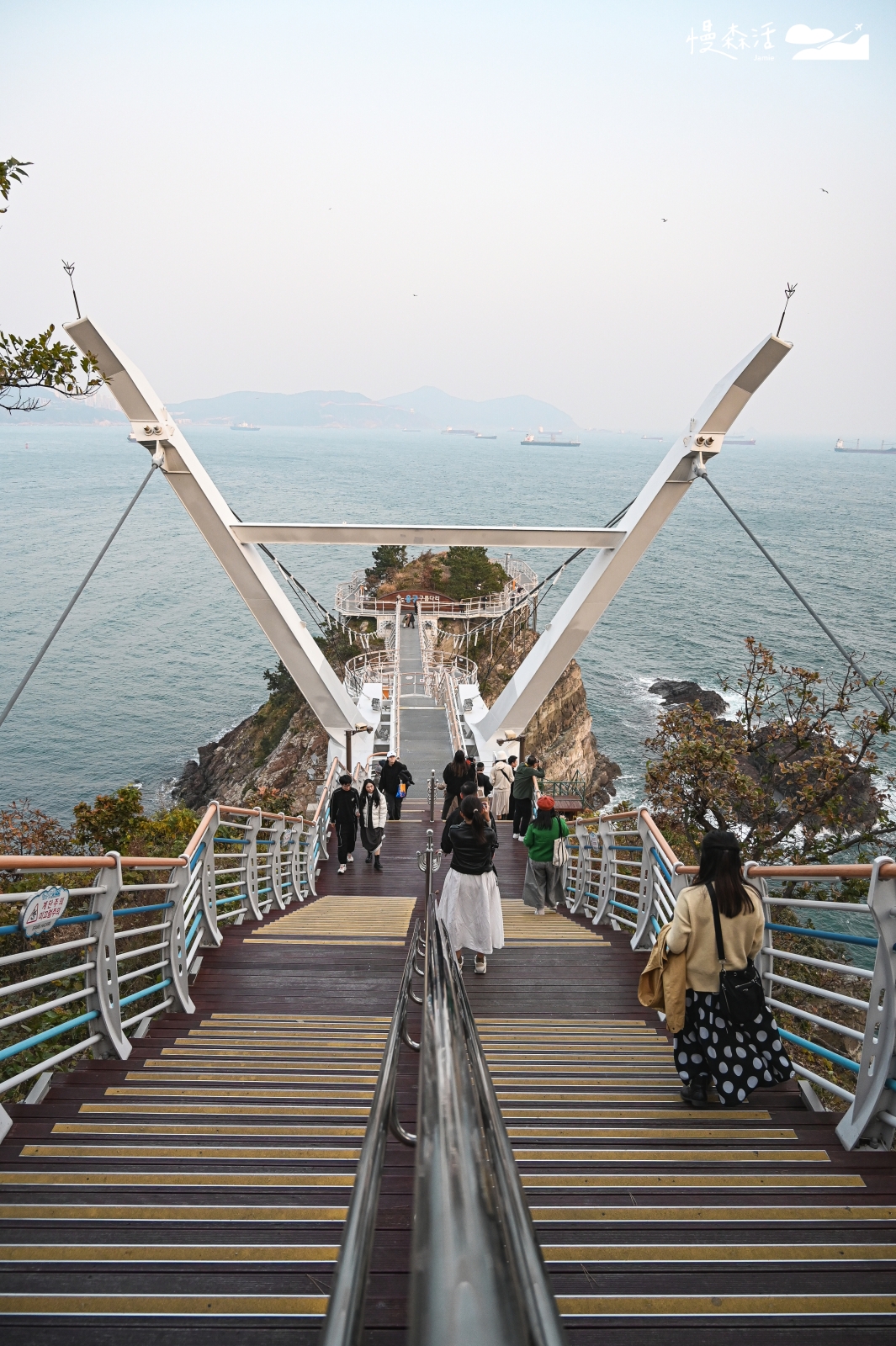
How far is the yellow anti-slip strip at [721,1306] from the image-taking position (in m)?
2.01

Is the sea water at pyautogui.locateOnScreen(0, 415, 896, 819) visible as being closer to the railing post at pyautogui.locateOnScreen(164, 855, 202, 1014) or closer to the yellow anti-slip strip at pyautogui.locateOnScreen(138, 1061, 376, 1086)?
→ the railing post at pyautogui.locateOnScreen(164, 855, 202, 1014)

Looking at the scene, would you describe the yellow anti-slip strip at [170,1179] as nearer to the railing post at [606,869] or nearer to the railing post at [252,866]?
the railing post at [252,866]

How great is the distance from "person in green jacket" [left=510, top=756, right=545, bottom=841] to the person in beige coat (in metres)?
6.90

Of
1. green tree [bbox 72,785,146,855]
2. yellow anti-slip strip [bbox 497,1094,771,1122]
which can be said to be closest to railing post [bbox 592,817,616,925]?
yellow anti-slip strip [bbox 497,1094,771,1122]

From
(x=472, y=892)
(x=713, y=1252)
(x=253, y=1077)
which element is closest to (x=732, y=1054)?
(x=713, y=1252)

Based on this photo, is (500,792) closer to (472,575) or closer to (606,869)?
(606,869)

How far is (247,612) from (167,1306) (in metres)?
58.7

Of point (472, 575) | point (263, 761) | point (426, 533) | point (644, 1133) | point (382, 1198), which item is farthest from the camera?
point (472, 575)

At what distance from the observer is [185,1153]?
2.73 m

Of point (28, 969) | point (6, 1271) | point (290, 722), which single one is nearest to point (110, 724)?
point (290, 722)

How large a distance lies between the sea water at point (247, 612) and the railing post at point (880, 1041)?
92.5ft

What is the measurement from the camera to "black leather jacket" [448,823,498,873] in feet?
17.4

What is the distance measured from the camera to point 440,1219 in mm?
1098

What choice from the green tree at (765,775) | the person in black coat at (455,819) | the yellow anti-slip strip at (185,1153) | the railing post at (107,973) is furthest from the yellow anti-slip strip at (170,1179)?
the green tree at (765,775)
